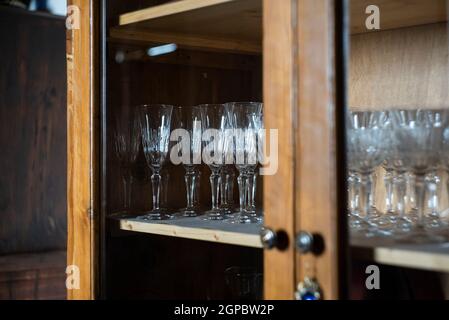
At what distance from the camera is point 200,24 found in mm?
1105

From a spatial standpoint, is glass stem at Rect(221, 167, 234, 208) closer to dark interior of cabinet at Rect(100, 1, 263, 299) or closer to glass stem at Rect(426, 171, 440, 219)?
dark interior of cabinet at Rect(100, 1, 263, 299)

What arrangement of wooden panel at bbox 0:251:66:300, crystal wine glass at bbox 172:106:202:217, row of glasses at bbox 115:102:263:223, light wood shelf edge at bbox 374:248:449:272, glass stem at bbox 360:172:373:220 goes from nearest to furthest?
light wood shelf edge at bbox 374:248:449:272 → glass stem at bbox 360:172:373:220 → row of glasses at bbox 115:102:263:223 → crystal wine glass at bbox 172:106:202:217 → wooden panel at bbox 0:251:66:300

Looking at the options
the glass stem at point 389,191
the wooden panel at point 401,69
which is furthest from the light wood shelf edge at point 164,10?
the glass stem at point 389,191

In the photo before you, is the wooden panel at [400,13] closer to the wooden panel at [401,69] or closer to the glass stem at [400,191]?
the wooden panel at [401,69]

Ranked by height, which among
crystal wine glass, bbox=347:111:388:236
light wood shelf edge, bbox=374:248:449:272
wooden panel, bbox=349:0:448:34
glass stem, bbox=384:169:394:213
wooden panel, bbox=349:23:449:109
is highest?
wooden panel, bbox=349:0:448:34

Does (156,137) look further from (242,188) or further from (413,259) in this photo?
(413,259)

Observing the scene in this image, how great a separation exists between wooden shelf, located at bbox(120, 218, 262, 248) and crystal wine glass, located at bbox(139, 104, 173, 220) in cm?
6

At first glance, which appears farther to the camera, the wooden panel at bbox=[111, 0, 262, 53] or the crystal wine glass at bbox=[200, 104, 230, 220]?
the crystal wine glass at bbox=[200, 104, 230, 220]

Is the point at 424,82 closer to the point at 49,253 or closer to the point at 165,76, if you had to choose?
the point at 165,76

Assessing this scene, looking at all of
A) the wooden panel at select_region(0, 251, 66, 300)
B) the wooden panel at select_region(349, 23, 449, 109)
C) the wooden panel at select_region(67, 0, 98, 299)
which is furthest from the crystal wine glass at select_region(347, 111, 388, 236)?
the wooden panel at select_region(0, 251, 66, 300)

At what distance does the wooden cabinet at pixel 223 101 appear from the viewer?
31.0 inches

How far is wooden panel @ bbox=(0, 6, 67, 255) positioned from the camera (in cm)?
208

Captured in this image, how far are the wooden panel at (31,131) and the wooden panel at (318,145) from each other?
147 cm
